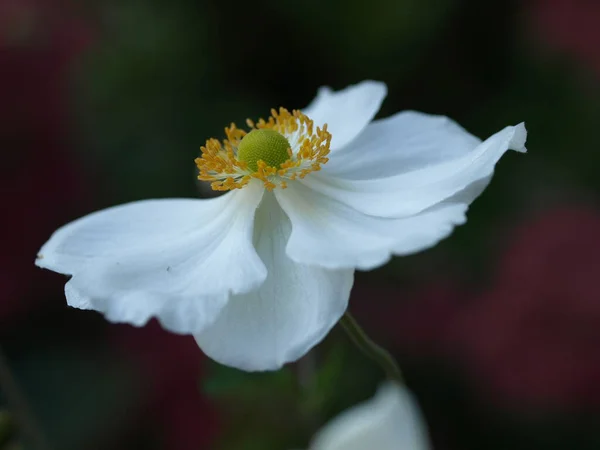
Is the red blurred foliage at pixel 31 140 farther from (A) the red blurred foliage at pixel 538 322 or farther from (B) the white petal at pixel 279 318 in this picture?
(B) the white petal at pixel 279 318

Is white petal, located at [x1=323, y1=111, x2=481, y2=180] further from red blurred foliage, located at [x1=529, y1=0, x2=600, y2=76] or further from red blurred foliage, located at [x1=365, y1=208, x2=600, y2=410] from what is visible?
red blurred foliage, located at [x1=529, y1=0, x2=600, y2=76]

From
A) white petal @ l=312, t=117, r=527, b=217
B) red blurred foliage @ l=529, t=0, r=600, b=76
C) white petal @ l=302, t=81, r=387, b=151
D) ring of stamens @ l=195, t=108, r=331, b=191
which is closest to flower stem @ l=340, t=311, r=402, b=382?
white petal @ l=312, t=117, r=527, b=217

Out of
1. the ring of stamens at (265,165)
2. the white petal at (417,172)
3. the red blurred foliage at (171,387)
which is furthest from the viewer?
the red blurred foliage at (171,387)

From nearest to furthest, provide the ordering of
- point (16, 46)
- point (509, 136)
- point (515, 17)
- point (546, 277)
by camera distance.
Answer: point (509, 136) < point (546, 277) < point (16, 46) < point (515, 17)

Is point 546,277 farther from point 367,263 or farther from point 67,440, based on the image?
point 67,440

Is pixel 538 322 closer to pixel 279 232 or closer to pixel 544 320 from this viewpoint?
pixel 544 320

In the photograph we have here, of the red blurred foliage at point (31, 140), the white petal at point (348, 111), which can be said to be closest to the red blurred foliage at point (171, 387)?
the red blurred foliage at point (31, 140)

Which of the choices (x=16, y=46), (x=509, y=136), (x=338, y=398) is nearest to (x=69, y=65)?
(x=16, y=46)
